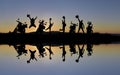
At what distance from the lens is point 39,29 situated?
4162 centimetres

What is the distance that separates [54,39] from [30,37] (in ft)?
8.06

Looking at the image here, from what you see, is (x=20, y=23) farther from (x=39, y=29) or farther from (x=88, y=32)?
(x=88, y=32)

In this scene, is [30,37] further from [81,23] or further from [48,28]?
[81,23]

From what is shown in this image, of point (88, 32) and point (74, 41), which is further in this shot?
point (88, 32)

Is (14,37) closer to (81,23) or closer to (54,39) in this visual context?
(54,39)

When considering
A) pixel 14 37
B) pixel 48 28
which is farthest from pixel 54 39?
pixel 14 37

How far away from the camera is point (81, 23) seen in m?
41.9

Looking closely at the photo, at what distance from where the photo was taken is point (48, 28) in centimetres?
4203

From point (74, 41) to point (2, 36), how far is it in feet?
26.3

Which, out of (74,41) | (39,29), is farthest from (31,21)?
(74,41)

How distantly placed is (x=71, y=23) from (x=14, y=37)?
6.32 m

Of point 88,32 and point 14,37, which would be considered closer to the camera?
point 14,37

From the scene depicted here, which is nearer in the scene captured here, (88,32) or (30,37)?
(30,37)

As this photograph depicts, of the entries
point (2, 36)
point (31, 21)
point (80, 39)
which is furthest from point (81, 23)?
→ point (2, 36)
